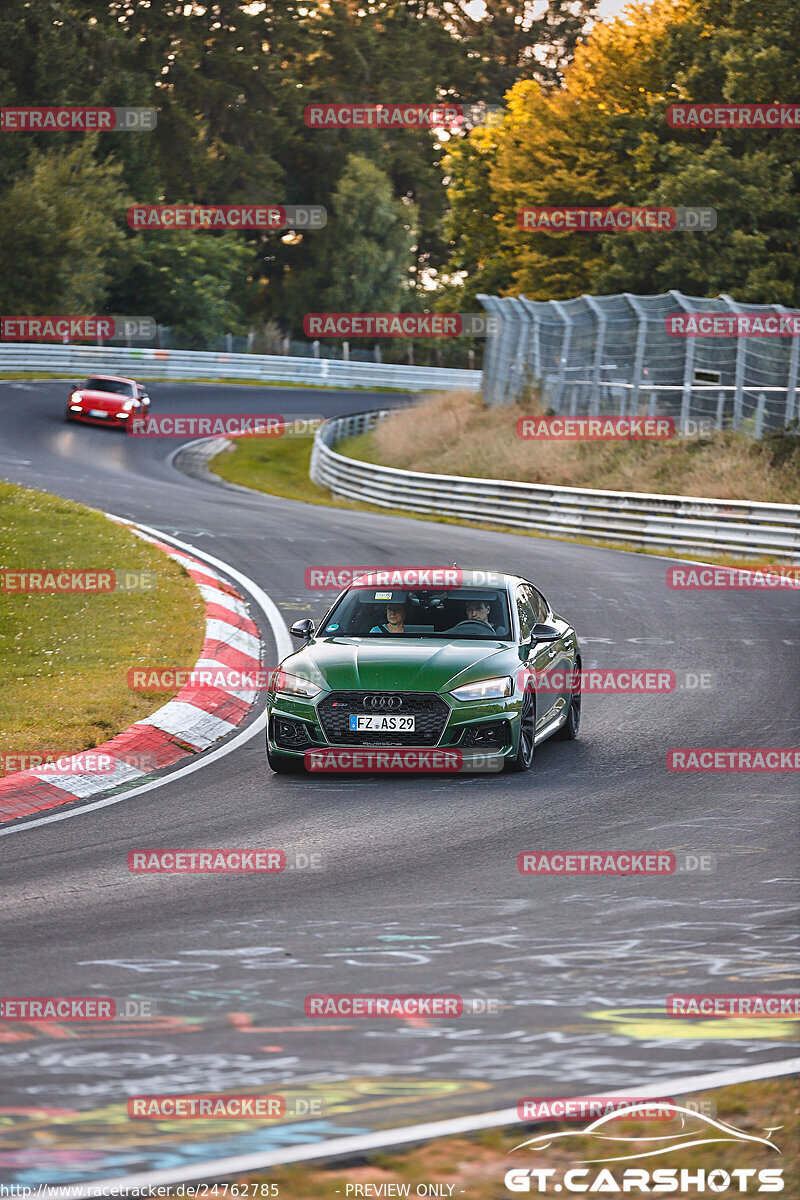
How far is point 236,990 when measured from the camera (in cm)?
605

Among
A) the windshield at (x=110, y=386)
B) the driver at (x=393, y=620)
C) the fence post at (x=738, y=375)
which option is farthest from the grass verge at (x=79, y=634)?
the windshield at (x=110, y=386)
